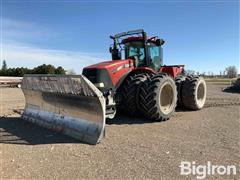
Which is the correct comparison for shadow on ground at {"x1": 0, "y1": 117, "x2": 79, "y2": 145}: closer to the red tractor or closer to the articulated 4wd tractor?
the articulated 4wd tractor

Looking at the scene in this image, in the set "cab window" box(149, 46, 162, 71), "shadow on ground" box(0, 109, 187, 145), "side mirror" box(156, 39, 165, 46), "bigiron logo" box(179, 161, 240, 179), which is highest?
"side mirror" box(156, 39, 165, 46)

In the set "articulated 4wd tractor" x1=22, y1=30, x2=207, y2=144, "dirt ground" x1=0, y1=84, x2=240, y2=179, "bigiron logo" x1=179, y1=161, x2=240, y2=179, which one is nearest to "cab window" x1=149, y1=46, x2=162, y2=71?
"articulated 4wd tractor" x1=22, y1=30, x2=207, y2=144

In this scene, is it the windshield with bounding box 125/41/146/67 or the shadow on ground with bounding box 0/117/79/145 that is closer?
the shadow on ground with bounding box 0/117/79/145

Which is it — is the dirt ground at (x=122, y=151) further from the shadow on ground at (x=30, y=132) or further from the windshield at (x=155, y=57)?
the windshield at (x=155, y=57)

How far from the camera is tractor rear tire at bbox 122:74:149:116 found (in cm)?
779

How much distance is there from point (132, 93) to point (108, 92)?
76 centimetres

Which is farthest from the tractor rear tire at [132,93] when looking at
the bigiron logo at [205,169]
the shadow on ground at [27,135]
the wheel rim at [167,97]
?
the bigiron logo at [205,169]

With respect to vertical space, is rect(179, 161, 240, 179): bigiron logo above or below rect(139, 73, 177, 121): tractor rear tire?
below

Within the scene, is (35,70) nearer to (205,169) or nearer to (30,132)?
(30,132)

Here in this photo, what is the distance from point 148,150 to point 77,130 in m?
1.78

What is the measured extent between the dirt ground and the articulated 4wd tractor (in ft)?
1.19

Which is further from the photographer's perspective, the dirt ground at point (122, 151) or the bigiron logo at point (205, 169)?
the dirt ground at point (122, 151)

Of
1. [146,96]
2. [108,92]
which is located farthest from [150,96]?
[108,92]

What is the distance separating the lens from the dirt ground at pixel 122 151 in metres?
4.21
